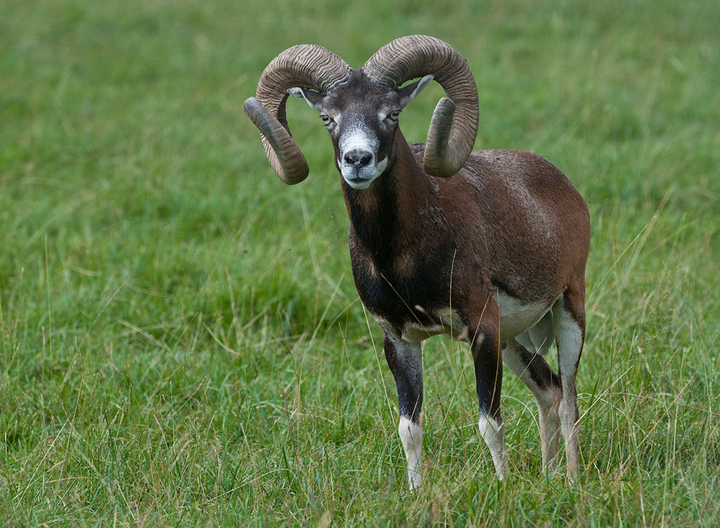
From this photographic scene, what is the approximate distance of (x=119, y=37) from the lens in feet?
51.1

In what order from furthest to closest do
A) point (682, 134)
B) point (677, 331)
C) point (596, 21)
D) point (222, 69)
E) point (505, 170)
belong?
1. point (596, 21)
2. point (222, 69)
3. point (682, 134)
4. point (677, 331)
5. point (505, 170)

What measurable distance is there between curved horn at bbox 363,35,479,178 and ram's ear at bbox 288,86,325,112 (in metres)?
0.28

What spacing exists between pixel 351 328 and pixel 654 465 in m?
2.98

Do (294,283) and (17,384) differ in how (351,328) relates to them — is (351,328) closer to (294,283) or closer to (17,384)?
(294,283)

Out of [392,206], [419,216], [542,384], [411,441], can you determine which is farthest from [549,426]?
[392,206]

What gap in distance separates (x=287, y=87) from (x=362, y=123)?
2.03 feet

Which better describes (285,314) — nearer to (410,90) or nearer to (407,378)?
(407,378)

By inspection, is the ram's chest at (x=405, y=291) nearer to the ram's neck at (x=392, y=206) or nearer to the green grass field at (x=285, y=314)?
the ram's neck at (x=392, y=206)

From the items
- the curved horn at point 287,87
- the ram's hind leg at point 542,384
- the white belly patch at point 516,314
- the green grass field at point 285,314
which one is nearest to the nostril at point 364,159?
the curved horn at point 287,87

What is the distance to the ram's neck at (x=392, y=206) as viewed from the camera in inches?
172

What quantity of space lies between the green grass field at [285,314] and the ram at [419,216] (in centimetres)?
44

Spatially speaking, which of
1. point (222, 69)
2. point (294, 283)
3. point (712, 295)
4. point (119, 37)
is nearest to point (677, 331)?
point (712, 295)

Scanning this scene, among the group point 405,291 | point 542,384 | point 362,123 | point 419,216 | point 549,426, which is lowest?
point 549,426

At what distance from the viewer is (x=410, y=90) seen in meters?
4.45
